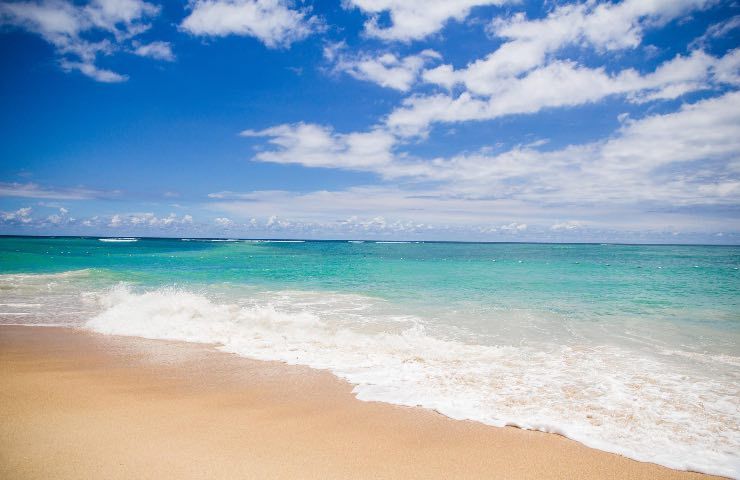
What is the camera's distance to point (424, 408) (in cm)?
546

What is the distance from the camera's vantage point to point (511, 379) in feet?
22.1

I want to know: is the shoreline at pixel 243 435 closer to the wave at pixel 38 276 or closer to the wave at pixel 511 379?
the wave at pixel 511 379

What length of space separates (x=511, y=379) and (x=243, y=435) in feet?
15.1

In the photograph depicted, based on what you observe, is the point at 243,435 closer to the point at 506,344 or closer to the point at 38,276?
the point at 506,344

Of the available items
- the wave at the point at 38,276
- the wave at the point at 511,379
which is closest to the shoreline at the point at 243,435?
the wave at the point at 511,379

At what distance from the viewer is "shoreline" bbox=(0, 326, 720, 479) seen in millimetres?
3859

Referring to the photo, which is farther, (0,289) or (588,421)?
(0,289)

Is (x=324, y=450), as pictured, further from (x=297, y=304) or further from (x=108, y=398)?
(x=297, y=304)

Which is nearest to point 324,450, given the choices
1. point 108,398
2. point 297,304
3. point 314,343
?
point 108,398

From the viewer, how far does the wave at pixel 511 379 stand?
4.79 metres

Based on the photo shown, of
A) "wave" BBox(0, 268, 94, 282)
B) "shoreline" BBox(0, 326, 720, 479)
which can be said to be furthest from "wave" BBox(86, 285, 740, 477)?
"wave" BBox(0, 268, 94, 282)

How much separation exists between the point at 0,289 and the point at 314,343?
1751cm

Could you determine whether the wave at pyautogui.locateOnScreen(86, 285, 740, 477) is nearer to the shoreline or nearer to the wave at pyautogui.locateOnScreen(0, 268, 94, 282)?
the shoreline

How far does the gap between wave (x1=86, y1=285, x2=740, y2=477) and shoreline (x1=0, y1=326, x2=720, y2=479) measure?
0.45m
